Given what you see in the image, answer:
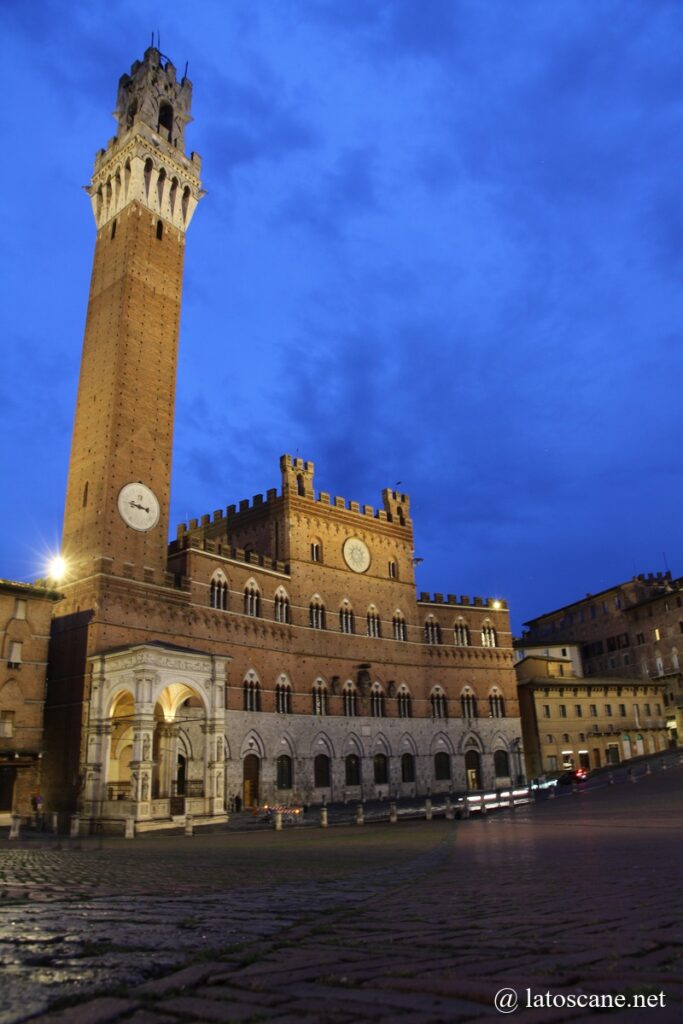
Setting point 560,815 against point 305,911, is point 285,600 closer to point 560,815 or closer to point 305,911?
point 560,815

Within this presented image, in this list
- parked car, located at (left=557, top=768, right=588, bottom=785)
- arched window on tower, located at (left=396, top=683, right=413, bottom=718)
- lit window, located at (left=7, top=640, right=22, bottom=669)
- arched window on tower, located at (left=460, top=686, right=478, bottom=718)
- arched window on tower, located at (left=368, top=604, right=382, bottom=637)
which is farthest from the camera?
arched window on tower, located at (left=460, top=686, right=478, bottom=718)

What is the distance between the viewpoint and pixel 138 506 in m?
33.3

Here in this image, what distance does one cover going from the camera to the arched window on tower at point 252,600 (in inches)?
1506

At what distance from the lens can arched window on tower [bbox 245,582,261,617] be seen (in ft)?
125

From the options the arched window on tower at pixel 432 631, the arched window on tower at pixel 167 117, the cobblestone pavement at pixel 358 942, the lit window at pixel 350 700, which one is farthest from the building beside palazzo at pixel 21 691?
the arched window on tower at pixel 167 117

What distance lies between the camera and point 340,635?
43562mm

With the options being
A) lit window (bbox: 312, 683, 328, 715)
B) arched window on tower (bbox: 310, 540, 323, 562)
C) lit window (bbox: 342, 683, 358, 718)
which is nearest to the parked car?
lit window (bbox: 342, 683, 358, 718)

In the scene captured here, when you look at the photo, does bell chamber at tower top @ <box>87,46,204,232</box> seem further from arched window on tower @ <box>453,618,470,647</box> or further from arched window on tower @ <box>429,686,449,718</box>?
arched window on tower @ <box>429,686,449,718</box>

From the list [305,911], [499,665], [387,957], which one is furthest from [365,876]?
[499,665]

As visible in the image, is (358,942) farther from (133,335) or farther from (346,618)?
(346,618)

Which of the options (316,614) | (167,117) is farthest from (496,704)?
(167,117)

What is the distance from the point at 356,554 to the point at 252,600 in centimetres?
980

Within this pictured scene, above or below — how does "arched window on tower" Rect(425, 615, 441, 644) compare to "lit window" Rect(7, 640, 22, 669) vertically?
above

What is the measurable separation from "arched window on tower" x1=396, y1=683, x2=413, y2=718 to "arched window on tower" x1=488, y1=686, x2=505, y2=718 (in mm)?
7044
